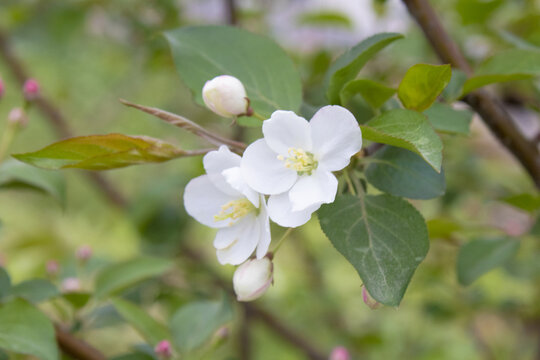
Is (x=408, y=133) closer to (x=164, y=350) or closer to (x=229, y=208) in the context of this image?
(x=229, y=208)

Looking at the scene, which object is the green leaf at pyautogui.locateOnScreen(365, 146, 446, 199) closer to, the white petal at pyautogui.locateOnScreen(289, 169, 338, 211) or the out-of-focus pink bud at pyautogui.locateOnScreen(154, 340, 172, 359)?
the white petal at pyautogui.locateOnScreen(289, 169, 338, 211)

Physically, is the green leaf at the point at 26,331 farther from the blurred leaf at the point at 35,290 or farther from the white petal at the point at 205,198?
the white petal at the point at 205,198

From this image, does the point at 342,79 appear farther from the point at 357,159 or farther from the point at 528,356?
the point at 528,356

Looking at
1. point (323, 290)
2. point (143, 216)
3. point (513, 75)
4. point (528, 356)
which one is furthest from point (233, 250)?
point (528, 356)

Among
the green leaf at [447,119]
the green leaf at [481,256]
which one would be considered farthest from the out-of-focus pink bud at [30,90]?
the green leaf at [481,256]

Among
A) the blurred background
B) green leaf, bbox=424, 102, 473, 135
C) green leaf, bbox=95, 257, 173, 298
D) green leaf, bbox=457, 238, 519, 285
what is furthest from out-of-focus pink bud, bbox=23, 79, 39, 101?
green leaf, bbox=457, 238, 519, 285
